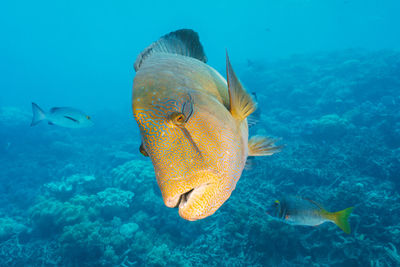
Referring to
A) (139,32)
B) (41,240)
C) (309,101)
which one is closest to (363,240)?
(41,240)

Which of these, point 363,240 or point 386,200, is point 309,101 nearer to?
point 386,200

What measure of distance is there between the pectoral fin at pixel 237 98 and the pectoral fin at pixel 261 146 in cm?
43

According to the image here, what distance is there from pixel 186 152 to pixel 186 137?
54mm

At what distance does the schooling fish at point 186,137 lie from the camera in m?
0.64

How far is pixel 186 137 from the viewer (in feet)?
2.23

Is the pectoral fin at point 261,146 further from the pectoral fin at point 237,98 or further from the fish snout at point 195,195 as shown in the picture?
the fish snout at point 195,195

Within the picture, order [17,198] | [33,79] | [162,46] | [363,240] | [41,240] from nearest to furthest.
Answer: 1. [162,46]
2. [363,240]
3. [41,240]
4. [17,198]
5. [33,79]

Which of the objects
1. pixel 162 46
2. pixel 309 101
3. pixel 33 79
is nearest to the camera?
pixel 162 46

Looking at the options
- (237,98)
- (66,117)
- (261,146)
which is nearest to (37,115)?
(66,117)

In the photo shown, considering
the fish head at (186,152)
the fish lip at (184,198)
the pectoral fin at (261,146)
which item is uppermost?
the fish head at (186,152)

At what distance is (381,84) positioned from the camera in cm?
1515

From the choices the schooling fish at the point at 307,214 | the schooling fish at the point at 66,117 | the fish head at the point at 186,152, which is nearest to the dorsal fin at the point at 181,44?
the fish head at the point at 186,152

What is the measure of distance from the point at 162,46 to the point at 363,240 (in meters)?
5.26

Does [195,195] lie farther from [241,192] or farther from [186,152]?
[241,192]
